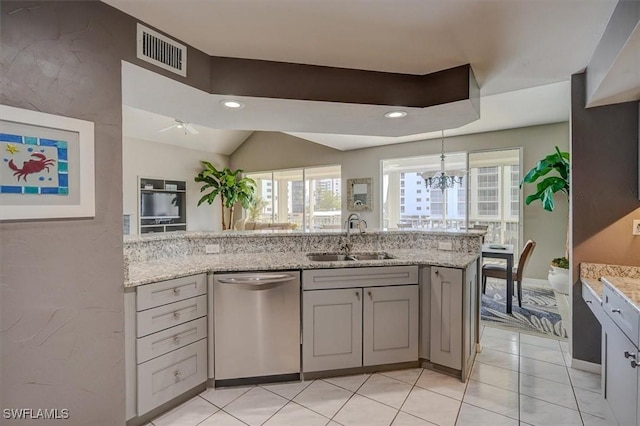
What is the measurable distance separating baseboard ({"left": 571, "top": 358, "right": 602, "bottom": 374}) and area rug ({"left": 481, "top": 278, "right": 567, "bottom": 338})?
73 centimetres

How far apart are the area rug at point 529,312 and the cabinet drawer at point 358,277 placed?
6.08ft

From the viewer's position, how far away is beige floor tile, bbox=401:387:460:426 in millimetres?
1884

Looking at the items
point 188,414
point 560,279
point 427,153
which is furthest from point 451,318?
point 427,153

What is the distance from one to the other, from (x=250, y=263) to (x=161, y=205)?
544cm

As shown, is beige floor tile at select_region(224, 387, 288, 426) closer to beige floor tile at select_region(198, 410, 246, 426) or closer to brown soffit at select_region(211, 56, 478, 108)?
beige floor tile at select_region(198, 410, 246, 426)

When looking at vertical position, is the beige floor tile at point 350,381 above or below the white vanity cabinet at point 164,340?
below

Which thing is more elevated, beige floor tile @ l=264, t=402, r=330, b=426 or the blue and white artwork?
the blue and white artwork

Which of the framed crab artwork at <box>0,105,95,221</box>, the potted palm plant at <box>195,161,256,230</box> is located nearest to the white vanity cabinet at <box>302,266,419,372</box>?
the framed crab artwork at <box>0,105,95,221</box>

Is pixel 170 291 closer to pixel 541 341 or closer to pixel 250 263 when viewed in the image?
pixel 250 263

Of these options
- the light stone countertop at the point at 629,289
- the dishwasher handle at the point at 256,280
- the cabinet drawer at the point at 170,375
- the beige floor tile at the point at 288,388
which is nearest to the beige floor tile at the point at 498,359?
the light stone countertop at the point at 629,289

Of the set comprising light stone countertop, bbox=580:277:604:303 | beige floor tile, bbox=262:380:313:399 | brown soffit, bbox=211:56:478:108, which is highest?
brown soffit, bbox=211:56:478:108

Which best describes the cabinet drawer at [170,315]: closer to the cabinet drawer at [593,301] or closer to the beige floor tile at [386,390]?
the beige floor tile at [386,390]

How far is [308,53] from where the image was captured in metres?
2.12

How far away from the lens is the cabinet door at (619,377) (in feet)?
4.51
